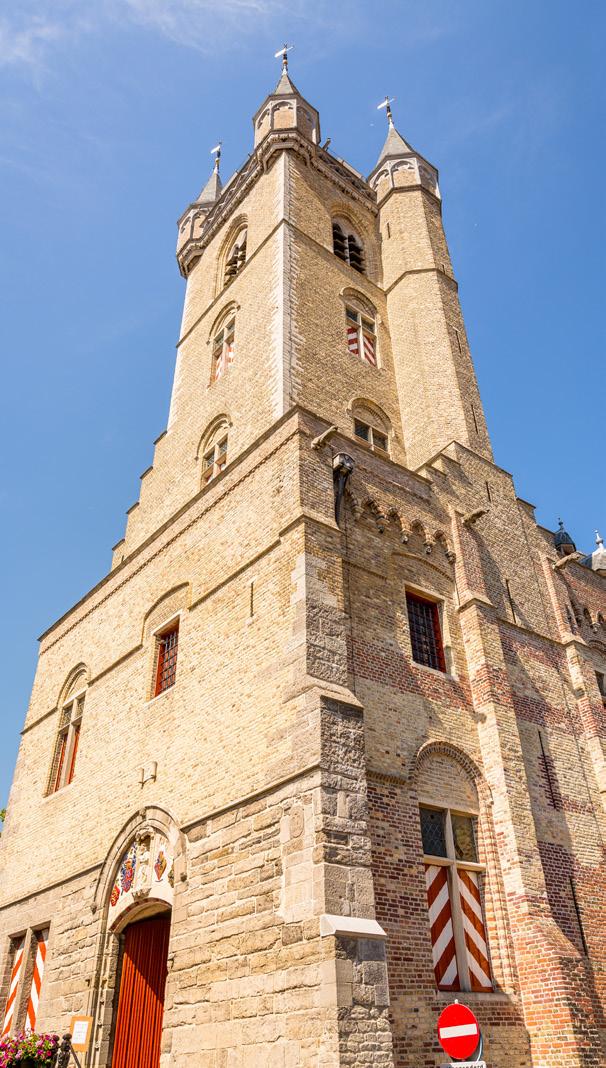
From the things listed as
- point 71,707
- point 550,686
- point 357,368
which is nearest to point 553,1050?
point 550,686

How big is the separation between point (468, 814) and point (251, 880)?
3.77m

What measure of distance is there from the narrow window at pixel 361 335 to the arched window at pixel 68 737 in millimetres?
10233

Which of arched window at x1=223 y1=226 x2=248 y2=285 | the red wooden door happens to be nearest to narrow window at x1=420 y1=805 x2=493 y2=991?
the red wooden door

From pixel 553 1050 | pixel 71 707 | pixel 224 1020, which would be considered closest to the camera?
pixel 224 1020

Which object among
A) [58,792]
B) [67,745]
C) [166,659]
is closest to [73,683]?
[67,745]

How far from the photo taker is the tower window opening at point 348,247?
21.7m

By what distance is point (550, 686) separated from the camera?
14719 mm

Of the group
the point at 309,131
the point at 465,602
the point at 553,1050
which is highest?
the point at 309,131

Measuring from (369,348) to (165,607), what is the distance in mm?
8974

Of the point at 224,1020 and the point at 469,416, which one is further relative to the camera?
the point at 469,416

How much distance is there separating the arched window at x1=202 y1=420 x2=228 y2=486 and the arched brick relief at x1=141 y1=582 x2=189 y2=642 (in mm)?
3740

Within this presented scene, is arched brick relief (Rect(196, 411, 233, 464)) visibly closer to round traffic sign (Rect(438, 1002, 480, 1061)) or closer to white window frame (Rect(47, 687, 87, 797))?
white window frame (Rect(47, 687, 87, 797))

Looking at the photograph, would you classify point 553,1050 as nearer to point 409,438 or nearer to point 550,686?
point 550,686

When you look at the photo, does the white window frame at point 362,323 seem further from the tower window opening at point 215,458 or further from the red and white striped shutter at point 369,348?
the tower window opening at point 215,458
